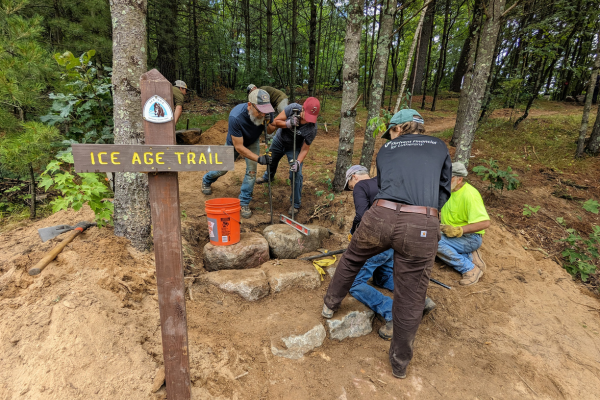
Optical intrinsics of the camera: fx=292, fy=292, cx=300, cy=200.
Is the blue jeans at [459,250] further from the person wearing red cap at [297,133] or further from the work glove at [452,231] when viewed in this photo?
the person wearing red cap at [297,133]

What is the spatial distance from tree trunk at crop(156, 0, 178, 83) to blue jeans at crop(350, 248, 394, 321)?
1140cm

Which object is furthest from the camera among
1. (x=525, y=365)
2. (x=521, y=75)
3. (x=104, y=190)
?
(x=521, y=75)

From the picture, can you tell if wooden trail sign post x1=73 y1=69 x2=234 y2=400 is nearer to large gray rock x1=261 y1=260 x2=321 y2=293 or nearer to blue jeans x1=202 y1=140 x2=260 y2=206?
large gray rock x1=261 y1=260 x2=321 y2=293

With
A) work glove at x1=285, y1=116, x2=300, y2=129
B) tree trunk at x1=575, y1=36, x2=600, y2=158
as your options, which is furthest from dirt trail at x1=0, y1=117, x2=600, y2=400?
tree trunk at x1=575, y1=36, x2=600, y2=158

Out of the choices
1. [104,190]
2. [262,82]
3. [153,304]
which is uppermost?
[262,82]

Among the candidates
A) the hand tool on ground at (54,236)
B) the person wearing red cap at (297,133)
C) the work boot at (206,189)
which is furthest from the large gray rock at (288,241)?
the hand tool on ground at (54,236)

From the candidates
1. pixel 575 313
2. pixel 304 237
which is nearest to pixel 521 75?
pixel 575 313

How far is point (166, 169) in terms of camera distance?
162 centimetres

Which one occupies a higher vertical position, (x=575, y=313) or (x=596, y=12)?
(x=596, y=12)

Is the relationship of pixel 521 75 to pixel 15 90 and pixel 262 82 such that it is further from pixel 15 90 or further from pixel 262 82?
pixel 15 90

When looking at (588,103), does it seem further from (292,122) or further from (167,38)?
(167,38)

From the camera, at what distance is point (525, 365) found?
2.54m

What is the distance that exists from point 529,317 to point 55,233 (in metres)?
5.04

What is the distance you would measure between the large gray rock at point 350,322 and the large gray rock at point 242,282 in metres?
0.79
